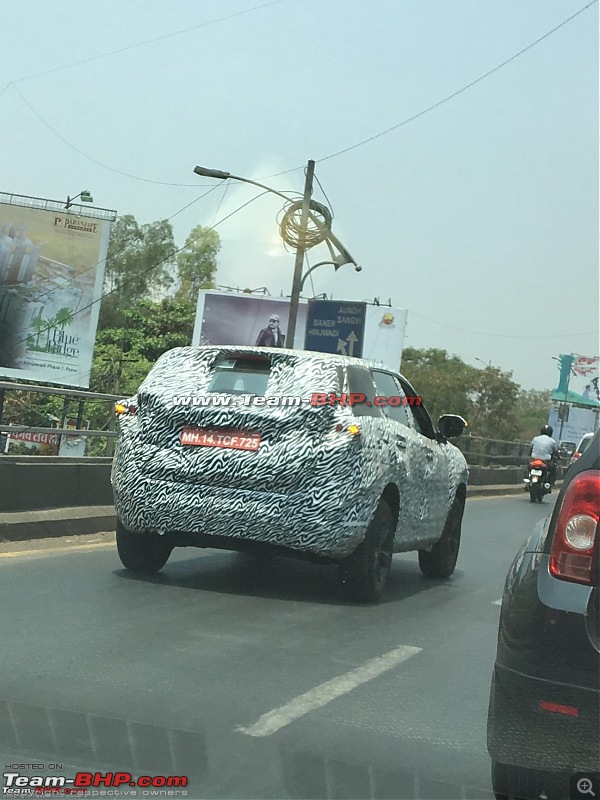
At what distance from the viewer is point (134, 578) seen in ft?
28.6

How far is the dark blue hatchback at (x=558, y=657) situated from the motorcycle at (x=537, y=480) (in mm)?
21071

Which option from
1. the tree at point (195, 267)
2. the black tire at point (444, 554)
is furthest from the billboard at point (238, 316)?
the black tire at point (444, 554)

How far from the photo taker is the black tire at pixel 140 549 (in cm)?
869

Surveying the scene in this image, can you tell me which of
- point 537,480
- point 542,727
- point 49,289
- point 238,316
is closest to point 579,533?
point 542,727

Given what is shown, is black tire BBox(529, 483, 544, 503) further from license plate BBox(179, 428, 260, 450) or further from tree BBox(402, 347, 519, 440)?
tree BBox(402, 347, 519, 440)

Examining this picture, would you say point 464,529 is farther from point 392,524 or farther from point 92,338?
point 92,338

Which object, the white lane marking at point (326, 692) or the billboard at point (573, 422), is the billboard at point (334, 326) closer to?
the white lane marking at point (326, 692)

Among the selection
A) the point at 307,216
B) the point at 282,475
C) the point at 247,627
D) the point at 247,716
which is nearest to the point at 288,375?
the point at 282,475

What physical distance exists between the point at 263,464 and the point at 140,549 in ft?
4.34

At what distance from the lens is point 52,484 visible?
36.9 feet

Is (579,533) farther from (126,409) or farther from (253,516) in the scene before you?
(126,409)

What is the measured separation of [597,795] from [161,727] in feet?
5.76

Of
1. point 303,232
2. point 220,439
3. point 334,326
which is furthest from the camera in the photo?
point 334,326

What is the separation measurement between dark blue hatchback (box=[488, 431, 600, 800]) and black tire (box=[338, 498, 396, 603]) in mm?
4267
